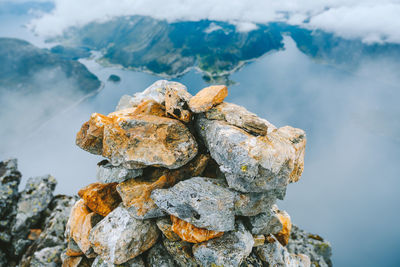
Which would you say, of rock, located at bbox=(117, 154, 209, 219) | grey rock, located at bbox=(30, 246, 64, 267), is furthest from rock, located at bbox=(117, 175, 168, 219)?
grey rock, located at bbox=(30, 246, 64, 267)

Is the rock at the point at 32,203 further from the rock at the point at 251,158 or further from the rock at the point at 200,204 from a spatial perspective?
the rock at the point at 251,158

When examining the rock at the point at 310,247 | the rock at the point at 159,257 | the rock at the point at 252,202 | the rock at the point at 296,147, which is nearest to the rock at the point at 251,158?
the rock at the point at 252,202

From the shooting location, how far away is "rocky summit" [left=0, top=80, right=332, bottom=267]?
9344mm

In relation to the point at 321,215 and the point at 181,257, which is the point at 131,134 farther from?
the point at 321,215

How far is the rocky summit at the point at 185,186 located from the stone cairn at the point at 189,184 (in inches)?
1.9

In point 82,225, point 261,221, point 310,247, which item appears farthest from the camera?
point 310,247

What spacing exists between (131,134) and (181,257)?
270 inches

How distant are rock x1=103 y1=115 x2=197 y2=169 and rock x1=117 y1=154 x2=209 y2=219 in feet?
3.60

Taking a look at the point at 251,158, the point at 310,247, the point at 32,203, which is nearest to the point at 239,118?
the point at 251,158

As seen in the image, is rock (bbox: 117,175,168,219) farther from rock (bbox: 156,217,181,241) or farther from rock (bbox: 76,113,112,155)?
rock (bbox: 76,113,112,155)

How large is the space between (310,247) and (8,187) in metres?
33.6

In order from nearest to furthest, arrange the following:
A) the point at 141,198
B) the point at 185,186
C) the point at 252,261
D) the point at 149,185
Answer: the point at 185,186, the point at 141,198, the point at 149,185, the point at 252,261

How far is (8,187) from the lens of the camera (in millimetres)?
22531

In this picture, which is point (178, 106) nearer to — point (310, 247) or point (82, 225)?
point (82, 225)
